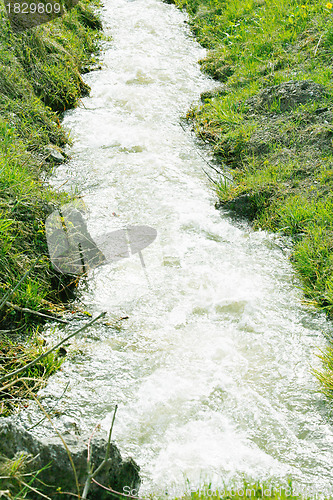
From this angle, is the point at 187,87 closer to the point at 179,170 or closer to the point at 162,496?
the point at 179,170

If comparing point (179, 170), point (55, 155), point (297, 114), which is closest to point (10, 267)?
point (55, 155)

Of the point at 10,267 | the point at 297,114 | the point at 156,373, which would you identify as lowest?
the point at 156,373

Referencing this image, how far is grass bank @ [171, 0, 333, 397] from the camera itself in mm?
4926

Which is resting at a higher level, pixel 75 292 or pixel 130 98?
pixel 130 98

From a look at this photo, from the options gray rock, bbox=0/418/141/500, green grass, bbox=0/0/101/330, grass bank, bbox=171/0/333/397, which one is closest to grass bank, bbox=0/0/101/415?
green grass, bbox=0/0/101/330

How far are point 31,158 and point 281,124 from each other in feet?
11.8

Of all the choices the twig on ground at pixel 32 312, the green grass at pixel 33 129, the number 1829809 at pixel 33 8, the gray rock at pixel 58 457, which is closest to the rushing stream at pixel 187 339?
the twig on ground at pixel 32 312

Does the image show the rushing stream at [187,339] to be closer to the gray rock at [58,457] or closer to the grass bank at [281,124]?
the grass bank at [281,124]

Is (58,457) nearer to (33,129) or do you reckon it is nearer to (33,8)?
(33,129)

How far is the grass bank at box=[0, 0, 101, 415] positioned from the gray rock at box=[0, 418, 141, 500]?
22.9 inches

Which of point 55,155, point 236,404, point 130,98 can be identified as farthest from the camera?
point 130,98

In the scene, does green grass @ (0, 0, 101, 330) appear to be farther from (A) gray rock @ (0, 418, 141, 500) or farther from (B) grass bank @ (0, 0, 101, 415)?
(A) gray rock @ (0, 418, 141, 500)

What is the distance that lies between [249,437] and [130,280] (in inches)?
80.1

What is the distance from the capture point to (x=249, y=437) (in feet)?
10.4
